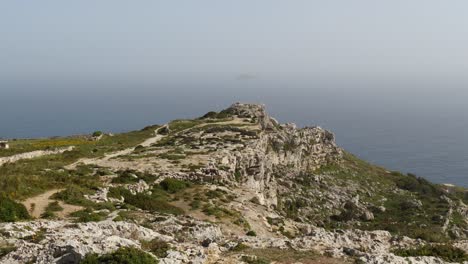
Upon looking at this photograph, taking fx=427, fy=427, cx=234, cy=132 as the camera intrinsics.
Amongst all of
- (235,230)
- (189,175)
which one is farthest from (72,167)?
(235,230)

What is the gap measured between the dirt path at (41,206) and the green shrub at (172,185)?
39.3ft

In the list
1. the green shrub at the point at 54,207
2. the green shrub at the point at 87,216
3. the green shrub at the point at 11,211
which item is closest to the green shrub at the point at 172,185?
the green shrub at the point at 87,216

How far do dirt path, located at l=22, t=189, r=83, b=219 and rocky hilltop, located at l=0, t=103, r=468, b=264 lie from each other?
0.12 meters

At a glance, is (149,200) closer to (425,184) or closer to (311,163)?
(311,163)

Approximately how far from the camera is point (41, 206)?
93.8ft

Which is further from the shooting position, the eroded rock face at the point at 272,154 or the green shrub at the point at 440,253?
the eroded rock face at the point at 272,154

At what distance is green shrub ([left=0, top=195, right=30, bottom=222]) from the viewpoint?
80.9ft

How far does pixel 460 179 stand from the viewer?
17662 centimetres

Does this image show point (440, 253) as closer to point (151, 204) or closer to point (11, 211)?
point (151, 204)

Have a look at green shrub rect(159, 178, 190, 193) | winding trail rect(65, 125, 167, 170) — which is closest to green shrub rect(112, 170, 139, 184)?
green shrub rect(159, 178, 190, 193)

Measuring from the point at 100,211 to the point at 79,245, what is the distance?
1146cm

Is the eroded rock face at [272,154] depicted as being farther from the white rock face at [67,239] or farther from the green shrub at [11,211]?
the green shrub at [11,211]

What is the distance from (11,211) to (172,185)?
17.2m

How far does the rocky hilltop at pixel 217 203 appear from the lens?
2059cm
